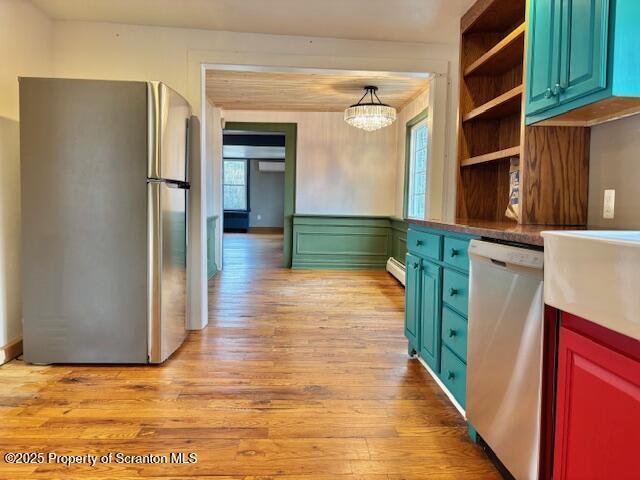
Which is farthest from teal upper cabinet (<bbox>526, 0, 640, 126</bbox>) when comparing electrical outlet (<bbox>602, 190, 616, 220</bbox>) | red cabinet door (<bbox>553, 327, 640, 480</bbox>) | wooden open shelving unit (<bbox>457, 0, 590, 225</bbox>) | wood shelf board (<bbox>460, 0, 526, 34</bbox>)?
red cabinet door (<bbox>553, 327, 640, 480</bbox>)

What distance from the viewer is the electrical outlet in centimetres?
185

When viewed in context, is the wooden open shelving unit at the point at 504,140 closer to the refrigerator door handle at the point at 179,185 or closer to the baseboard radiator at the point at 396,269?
the refrigerator door handle at the point at 179,185

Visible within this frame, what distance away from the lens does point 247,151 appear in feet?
38.4

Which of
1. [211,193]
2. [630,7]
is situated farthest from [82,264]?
[211,193]

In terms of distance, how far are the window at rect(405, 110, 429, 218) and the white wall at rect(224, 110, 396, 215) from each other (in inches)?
25.1

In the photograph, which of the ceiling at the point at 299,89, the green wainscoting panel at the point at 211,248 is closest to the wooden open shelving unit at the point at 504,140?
the ceiling at the point at 299,89

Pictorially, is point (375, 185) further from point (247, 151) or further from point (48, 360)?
point (247, 151)

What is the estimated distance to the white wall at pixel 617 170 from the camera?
1.71 metres

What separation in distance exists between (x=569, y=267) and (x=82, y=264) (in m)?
2.42

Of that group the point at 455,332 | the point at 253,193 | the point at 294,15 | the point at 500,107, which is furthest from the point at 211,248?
the point at 253,193

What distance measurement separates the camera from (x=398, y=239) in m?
5.79

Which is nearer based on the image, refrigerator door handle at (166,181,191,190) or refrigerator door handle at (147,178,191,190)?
refrigerator door handle at (147,178,191,190)

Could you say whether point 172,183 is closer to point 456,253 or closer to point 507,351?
point 456,253

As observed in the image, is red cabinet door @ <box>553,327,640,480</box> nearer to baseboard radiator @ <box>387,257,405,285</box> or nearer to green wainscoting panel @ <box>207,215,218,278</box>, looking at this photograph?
baseboard radiator @ <box>387,257,405,285</box>
